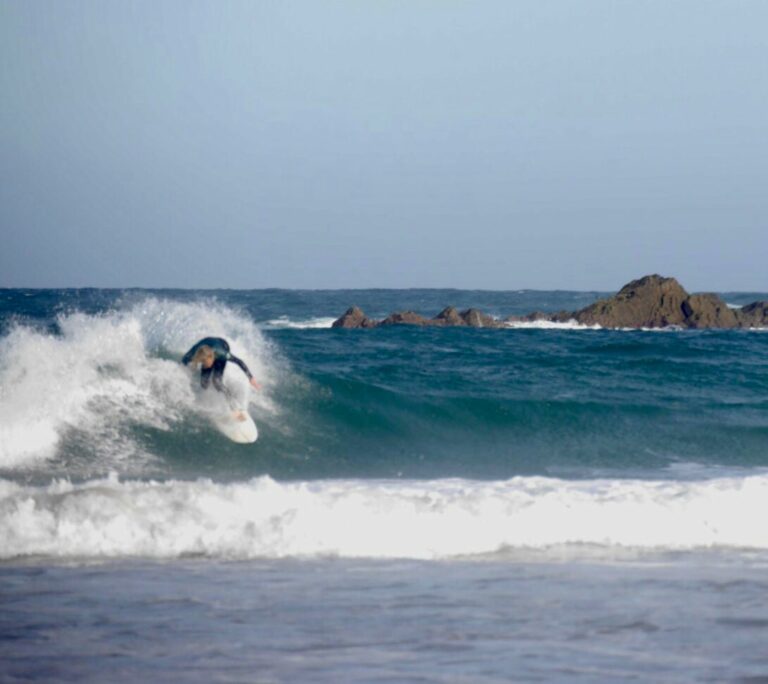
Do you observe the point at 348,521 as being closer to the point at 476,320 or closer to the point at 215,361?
the point at 215,361

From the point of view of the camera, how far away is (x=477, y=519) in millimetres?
8711

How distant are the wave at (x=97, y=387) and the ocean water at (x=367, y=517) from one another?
0.11 feet

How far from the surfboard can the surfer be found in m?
0.49

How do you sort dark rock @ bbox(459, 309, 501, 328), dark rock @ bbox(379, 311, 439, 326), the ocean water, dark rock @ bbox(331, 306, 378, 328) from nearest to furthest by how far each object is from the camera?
1. the ocean water
2. dark rock @ bbox(379, 311, 439, 326)
3. dark rock @ bbox(331, 306, 378, 328)
4. dark rock @ bbox(459, 309, 501, 328)

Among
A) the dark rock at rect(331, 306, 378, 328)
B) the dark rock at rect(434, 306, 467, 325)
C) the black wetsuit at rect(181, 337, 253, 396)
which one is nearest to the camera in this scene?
the black wetsuit at rect(181, 337, 253, 396)

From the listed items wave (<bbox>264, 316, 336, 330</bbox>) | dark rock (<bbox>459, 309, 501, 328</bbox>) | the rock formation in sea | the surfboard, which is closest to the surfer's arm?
the surfboard

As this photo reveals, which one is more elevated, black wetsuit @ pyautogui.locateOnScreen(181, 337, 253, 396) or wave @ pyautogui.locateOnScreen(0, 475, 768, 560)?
black wetsuit @ pyautogui.locateOnScreen(181, 337, 253, 396)

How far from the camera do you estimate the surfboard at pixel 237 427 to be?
43.5 feet

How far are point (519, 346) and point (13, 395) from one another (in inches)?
461

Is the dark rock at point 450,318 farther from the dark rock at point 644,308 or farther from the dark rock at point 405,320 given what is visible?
the dark rock at point 644,308

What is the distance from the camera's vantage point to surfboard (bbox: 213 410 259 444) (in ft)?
43.5

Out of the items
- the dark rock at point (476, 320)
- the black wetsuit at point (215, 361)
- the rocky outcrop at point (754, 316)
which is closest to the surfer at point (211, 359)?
the black wetsuit at point (215, 361)

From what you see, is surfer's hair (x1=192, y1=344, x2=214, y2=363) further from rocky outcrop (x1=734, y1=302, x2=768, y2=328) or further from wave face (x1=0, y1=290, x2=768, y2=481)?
rocky outcrop (x1=734, y1=302, x2=768, y2=328)

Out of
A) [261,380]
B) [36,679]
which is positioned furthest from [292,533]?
[261,380]
